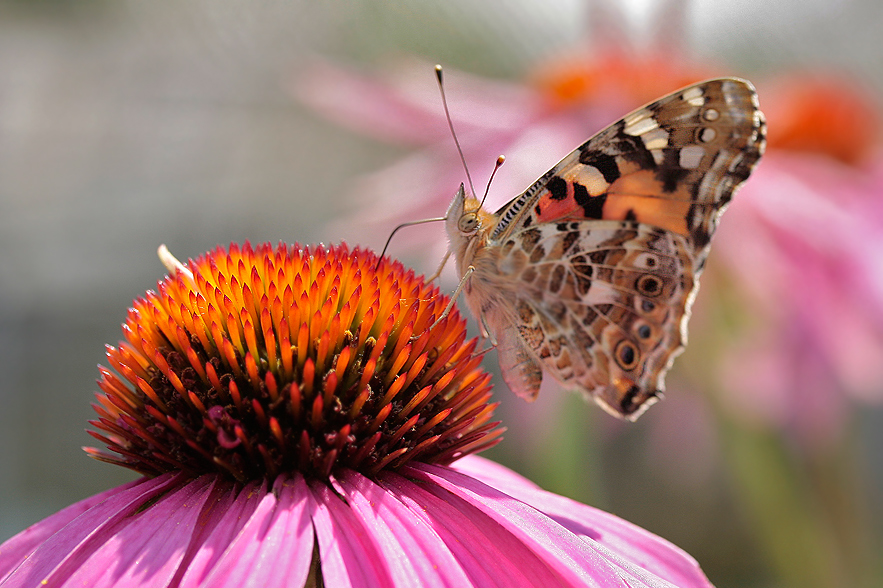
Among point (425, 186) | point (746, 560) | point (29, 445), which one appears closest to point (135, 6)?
point (29, 445)

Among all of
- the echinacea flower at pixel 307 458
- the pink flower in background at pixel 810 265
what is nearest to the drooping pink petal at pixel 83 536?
the echinacea flower at pixel 307 458

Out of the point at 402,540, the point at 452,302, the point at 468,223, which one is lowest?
the point at 402,540

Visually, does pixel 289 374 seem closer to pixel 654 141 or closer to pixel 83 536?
pixel 83 536

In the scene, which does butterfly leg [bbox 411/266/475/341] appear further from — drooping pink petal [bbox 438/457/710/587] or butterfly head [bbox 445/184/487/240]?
drooping pink petal [bbox 438/457/710/587]

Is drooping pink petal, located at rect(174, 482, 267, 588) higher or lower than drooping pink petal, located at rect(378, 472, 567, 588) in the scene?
higher

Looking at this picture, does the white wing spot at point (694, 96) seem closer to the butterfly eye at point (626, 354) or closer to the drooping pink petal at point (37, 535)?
the butterfly eye at point (626, 354)

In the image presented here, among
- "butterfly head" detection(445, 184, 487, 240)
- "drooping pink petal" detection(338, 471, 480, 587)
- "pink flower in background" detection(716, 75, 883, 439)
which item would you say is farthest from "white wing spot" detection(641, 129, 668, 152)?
"pink flower in background" detection(716, 75, 883, 439)

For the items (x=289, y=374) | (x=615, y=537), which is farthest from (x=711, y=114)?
(x=289, y=374)
